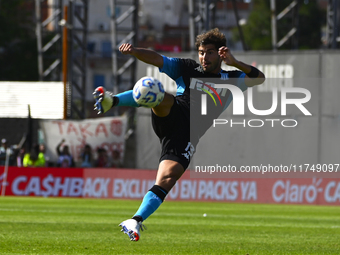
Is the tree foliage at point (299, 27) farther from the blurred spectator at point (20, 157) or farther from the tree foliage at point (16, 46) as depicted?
the blurred spectator at point (20, 157)

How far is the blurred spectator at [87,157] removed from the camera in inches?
906

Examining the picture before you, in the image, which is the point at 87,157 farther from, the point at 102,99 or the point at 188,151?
the point at 102,99

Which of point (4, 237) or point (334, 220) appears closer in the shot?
point (4, 237)

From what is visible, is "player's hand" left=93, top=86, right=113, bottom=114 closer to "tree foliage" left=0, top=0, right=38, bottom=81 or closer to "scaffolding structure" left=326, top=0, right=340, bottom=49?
"scaffolding structure" left=326, top=0, right=340, bottom=49

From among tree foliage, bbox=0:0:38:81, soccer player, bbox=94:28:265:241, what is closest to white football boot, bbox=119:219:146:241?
soccer player, bbox=94:28:265:241

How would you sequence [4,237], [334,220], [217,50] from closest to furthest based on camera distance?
[217,50], [4,237], [334,220]

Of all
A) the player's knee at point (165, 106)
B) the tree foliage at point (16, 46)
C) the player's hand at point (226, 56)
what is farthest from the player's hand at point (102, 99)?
the tree foliage at point (16, 46)

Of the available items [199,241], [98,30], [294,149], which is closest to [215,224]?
[199,241]

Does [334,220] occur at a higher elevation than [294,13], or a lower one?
lower

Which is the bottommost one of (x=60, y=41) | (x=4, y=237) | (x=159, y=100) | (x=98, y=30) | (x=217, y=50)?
(x=4, y=237)

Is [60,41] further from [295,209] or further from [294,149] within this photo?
[295,209]

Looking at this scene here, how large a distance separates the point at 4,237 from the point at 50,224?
8.18ft

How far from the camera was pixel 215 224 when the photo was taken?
1279 centimetres

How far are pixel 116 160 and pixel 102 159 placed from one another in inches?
30.5
